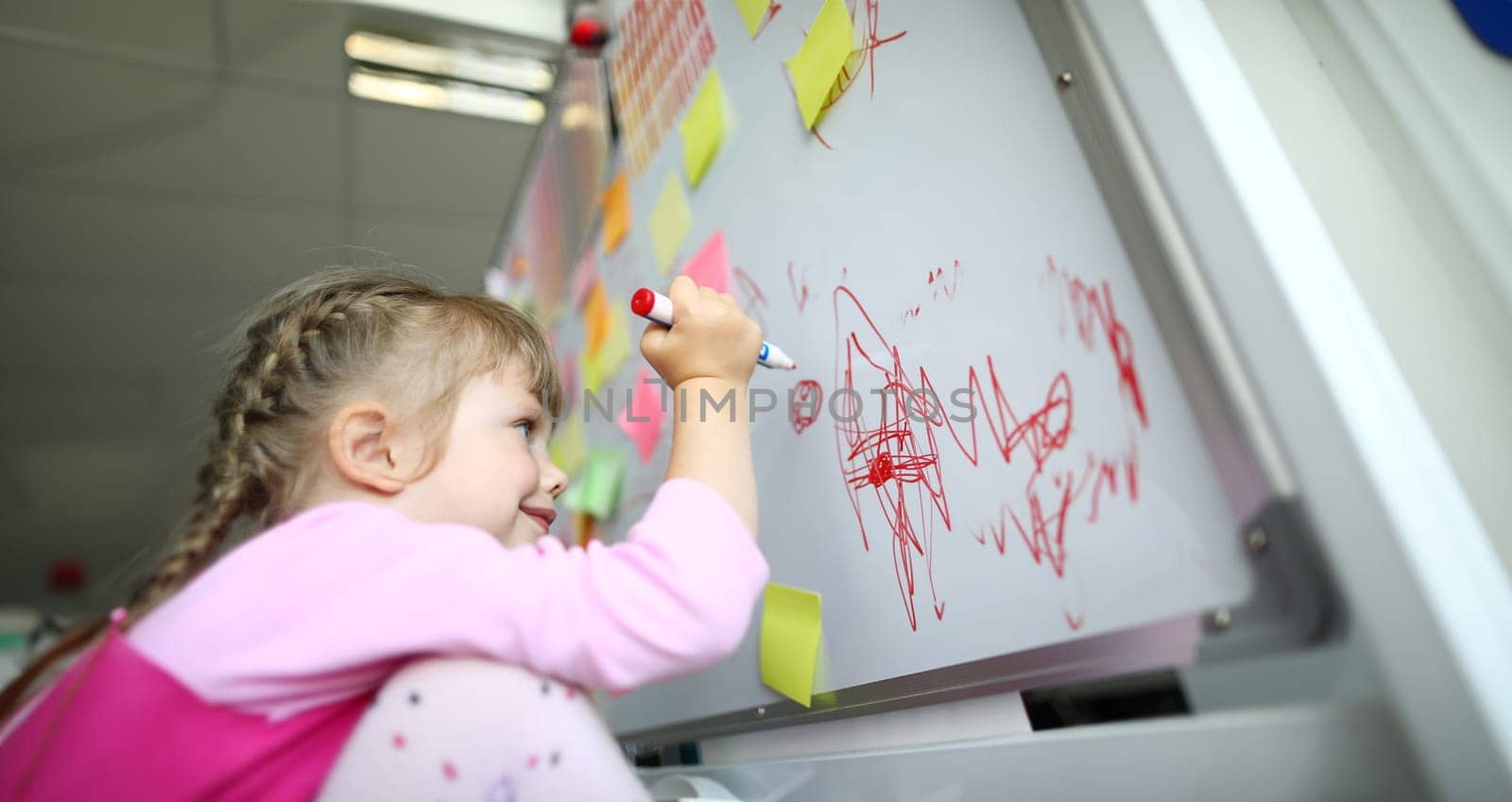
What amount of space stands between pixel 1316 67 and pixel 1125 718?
296mm

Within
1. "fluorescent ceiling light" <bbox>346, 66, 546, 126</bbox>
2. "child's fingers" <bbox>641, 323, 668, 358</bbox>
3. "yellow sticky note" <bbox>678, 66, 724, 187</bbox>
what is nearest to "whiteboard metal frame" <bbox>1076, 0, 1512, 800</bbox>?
"child's fingers" <bbox>641, 323, 668, 358</bbox>

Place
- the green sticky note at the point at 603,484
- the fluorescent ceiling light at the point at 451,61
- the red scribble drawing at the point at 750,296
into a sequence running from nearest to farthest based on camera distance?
the red scribble drawing at the point at 750,296 → the green sticky note at the point at 603,484 → the fluorescent ceiling light at the point at 451,61

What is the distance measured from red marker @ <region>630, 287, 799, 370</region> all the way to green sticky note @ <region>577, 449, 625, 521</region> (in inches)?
15.5

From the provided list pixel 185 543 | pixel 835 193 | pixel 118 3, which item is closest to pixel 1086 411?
pixel 835 193

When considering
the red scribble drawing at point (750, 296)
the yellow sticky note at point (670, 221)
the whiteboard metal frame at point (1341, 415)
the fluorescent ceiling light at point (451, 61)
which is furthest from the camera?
the fluorescent ceiling light at point (451, 61)

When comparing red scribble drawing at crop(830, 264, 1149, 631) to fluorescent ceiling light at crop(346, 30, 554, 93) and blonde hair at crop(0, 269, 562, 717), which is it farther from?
fluorescent ceiling light at crop(346, 30, 554, 93)

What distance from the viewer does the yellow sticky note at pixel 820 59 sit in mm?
511

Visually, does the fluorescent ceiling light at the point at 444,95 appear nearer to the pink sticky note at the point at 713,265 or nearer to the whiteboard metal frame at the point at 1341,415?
the pink sticky note at the point at 713,265

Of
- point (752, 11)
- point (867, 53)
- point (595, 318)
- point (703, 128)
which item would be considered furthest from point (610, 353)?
point (867, 53)

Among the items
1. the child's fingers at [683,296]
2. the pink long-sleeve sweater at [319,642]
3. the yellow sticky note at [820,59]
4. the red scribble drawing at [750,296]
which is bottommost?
the pink long-sleeve sweater at [319,642]

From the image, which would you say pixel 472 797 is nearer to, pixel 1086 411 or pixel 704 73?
pixel 1086 411

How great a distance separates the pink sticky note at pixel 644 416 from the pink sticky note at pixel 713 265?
124mm

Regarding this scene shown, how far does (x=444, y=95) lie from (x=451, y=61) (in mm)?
108

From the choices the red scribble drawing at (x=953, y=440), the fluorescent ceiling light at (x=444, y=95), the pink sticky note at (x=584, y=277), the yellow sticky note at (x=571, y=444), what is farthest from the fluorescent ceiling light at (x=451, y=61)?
the red scribble drawing at (x=953, y=440)
